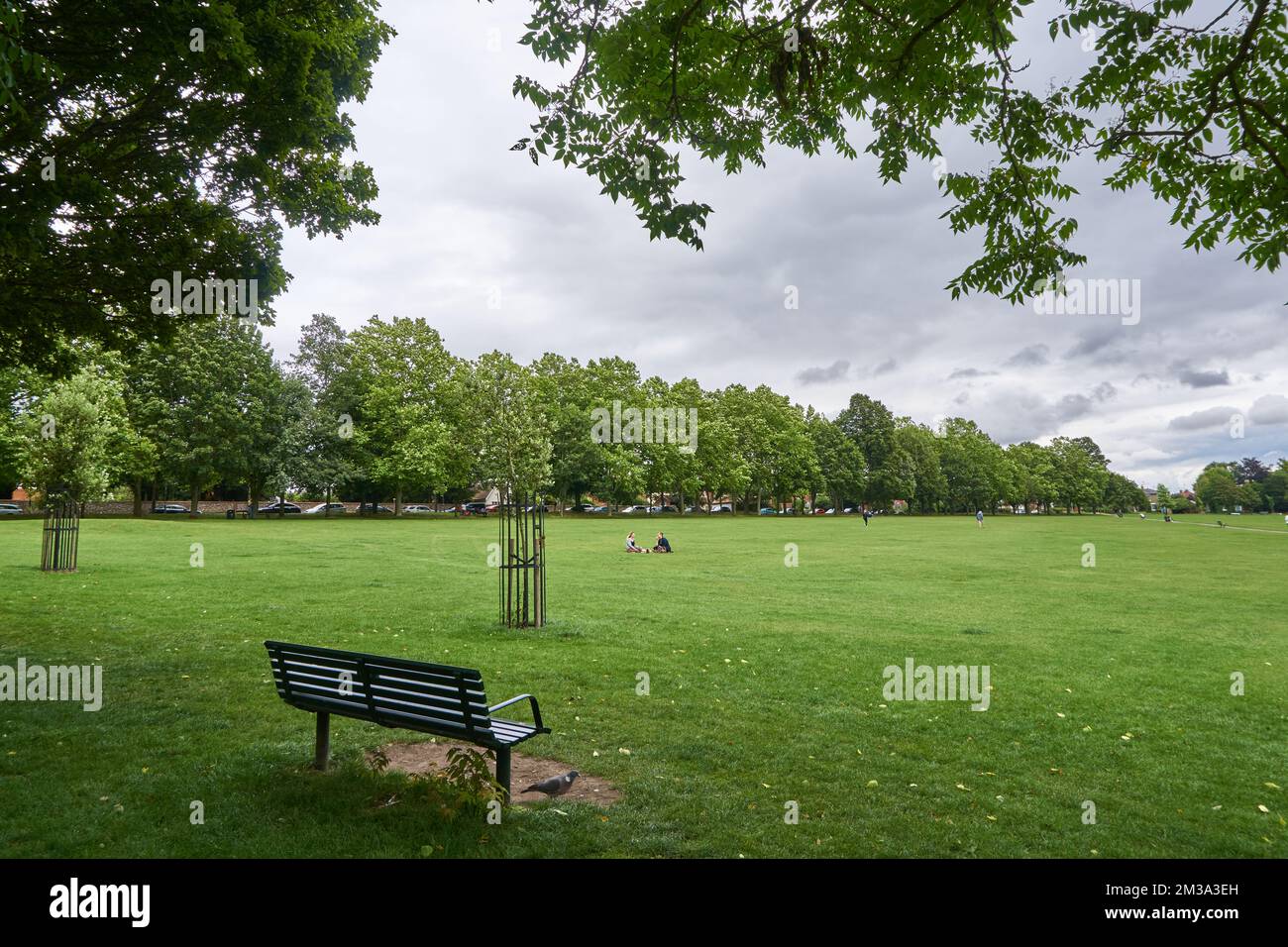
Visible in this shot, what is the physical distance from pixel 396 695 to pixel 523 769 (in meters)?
1.61

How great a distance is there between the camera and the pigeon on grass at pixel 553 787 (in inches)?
234

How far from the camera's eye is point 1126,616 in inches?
637

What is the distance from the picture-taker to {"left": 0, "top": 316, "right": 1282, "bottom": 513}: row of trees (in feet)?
126

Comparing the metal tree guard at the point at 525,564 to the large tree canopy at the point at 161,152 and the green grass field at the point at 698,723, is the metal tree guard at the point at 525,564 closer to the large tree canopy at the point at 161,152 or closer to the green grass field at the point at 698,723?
the green grass field at the point at 698,723

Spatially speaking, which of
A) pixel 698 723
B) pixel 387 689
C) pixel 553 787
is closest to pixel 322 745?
pixel 387 689

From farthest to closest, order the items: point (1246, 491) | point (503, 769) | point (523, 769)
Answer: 1. point (1246, 491)
2. point (523, 769)
3. point (503, 769)

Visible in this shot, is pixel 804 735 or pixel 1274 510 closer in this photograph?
pixel 804 735

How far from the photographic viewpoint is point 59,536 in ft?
66.8

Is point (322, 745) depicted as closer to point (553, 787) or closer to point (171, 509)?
point (553, 787)

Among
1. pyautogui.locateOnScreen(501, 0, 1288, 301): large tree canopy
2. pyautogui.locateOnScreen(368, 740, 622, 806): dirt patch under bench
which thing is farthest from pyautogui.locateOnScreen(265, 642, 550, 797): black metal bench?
pyautogui.locateOnScreen(501, 0, 1288, 301): large tree canopy

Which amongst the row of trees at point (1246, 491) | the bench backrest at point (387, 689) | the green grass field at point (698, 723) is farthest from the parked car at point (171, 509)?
the row of trees at point (1246, 491)

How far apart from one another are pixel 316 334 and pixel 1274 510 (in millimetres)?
182862
